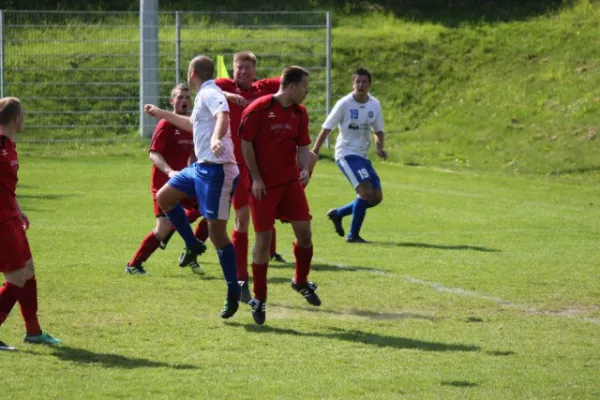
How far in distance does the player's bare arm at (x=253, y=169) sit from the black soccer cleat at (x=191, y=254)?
233 cm

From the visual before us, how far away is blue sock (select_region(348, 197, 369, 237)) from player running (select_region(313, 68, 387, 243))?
0.37 feet

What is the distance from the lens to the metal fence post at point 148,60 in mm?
27312

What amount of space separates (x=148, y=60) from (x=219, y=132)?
756 inches

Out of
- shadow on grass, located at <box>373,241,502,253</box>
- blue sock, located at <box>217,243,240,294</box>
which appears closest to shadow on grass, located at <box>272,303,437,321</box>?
blue sock, located at <box>217,243,240,294</box>

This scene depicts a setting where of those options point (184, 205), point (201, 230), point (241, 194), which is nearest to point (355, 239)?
point (201, 230)

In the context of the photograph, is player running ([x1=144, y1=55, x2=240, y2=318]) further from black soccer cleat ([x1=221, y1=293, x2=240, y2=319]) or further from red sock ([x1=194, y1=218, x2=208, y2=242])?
red sock ([x1=194, y1=218, x2=208, y2=242])

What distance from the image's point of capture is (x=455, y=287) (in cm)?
1102

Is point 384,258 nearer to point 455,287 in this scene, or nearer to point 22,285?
point 455,287

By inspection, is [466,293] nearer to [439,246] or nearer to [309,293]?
[309,293]

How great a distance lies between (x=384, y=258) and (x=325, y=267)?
0.93 meters

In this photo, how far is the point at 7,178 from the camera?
829 centimetres

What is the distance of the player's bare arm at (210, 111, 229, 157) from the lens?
8.76 m

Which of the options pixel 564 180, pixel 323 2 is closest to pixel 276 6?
pixel 323 2

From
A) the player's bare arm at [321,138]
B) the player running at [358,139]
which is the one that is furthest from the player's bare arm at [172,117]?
the player running at [358,139]
